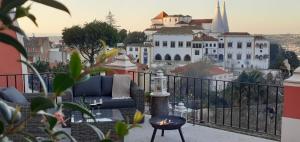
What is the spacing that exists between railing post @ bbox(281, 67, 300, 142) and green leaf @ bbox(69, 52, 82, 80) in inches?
153

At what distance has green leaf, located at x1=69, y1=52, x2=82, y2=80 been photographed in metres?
0.61

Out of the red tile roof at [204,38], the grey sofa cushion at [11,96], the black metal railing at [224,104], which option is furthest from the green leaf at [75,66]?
the red tile roof at [204,38]

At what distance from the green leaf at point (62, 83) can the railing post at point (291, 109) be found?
3.91 metres

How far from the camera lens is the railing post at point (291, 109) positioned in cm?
413

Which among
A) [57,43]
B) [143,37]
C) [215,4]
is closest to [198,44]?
[215,4]

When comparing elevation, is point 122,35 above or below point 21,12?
above

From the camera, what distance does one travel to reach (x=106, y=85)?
5742 millimetres

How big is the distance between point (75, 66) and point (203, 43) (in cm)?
2252

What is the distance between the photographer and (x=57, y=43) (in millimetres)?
12984

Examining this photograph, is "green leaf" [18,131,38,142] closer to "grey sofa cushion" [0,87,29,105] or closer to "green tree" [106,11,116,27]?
"grey sofa cushion" [0,87,29,105]

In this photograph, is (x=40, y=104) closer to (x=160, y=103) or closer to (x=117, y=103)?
(x=117, y=103)

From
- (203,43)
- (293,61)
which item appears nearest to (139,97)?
(293,61)

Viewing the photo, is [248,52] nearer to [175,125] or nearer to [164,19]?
[164,19]

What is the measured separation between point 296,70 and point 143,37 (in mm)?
14430
